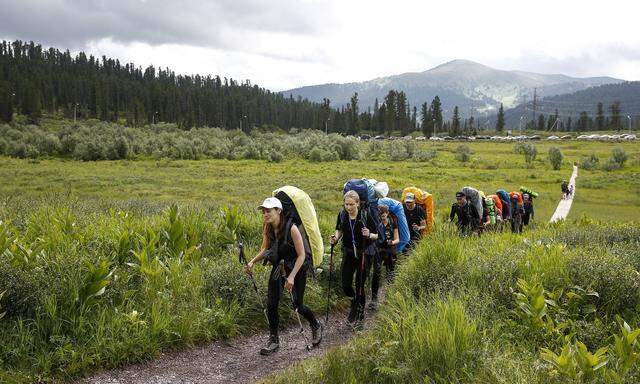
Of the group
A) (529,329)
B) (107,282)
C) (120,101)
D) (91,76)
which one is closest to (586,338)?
(529,329)

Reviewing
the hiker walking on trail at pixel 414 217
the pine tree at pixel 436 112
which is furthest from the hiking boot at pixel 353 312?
the pine tree at pixel 436 112

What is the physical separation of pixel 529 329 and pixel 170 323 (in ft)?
14.2

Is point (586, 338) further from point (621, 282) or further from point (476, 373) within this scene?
point (476, 373)

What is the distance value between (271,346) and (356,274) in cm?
164

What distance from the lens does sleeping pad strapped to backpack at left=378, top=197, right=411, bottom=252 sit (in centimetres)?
819

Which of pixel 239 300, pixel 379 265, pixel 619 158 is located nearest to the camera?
pixel 239 300

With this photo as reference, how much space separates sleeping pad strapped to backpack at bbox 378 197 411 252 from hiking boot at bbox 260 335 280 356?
10.3ft

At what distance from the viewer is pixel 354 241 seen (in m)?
6.73

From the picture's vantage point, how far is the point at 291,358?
5914 mm

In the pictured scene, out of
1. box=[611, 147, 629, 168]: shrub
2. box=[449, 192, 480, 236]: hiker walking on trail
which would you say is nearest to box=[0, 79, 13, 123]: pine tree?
box=[611, 147, 629, 168]: shrub

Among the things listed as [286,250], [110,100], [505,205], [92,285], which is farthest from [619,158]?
[110,100]

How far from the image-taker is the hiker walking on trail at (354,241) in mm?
6672

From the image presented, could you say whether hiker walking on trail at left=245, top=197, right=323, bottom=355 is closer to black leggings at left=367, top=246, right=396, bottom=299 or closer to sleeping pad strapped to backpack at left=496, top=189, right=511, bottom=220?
black leggings at left=367, top=246, right=396, bottom=299

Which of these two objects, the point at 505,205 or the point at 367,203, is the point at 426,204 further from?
the point at 505,205
